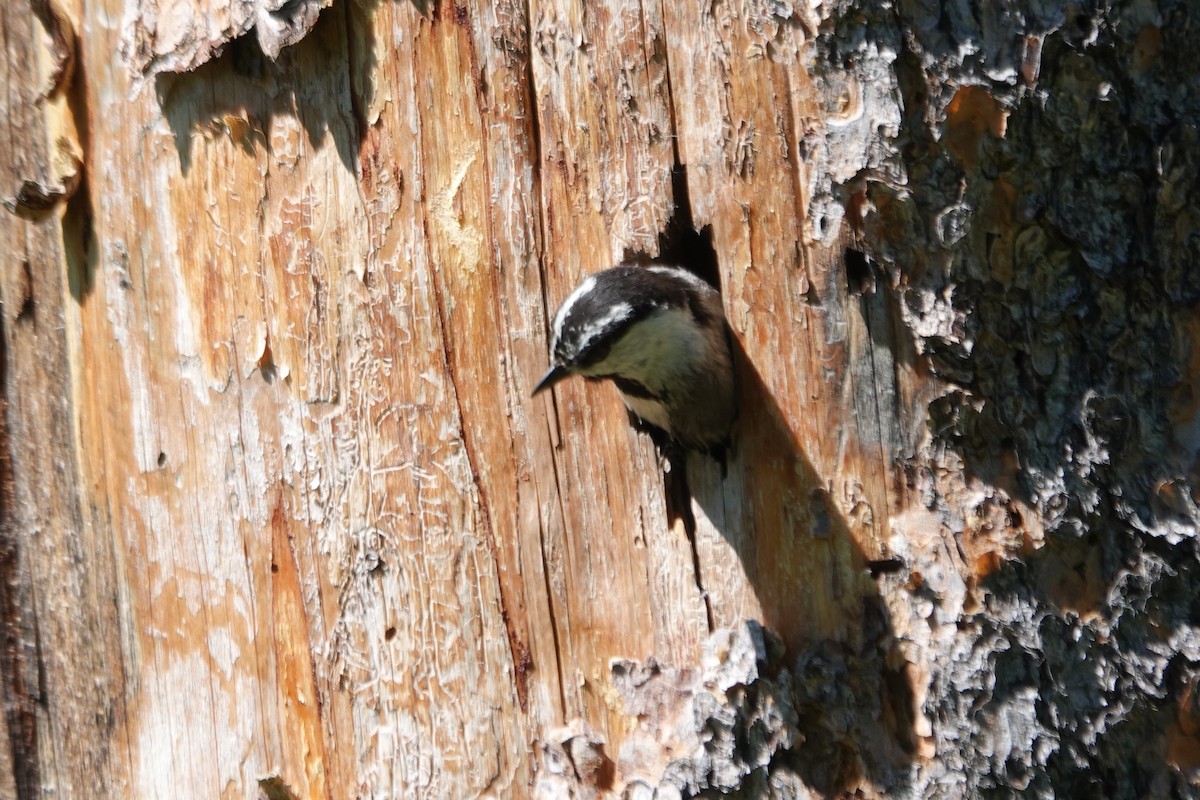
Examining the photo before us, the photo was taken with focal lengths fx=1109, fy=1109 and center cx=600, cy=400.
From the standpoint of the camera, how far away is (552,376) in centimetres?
209

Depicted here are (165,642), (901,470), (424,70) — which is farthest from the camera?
(165,642)

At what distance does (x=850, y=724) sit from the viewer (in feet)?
6.33

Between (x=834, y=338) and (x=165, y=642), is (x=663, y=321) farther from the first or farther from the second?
(x=165, y=642)

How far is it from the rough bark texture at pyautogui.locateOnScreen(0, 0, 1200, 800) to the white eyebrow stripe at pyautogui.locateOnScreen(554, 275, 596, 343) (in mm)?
63

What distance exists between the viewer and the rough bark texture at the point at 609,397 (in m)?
1.81

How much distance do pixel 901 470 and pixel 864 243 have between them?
403 mm

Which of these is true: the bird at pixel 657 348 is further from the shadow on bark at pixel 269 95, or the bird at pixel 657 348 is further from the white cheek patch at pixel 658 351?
the shadow on bark at pixel 269 95

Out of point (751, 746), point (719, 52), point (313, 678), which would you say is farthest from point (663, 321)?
point (313, 678)

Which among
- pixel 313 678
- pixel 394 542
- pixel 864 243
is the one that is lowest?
pixel 313 678

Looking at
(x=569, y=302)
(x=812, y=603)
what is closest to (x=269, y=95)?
(x=569, y=302)

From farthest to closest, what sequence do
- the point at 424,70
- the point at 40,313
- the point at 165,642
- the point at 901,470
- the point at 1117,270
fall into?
the point at 40,313, the point at 165,642, the point at 424,70, the point at 901,470, the point at 1117,270

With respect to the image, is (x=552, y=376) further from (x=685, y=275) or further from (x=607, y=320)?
(x=685, y=275)

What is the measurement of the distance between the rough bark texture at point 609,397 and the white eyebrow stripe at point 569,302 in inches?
2.5

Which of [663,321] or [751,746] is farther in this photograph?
[663,321]
